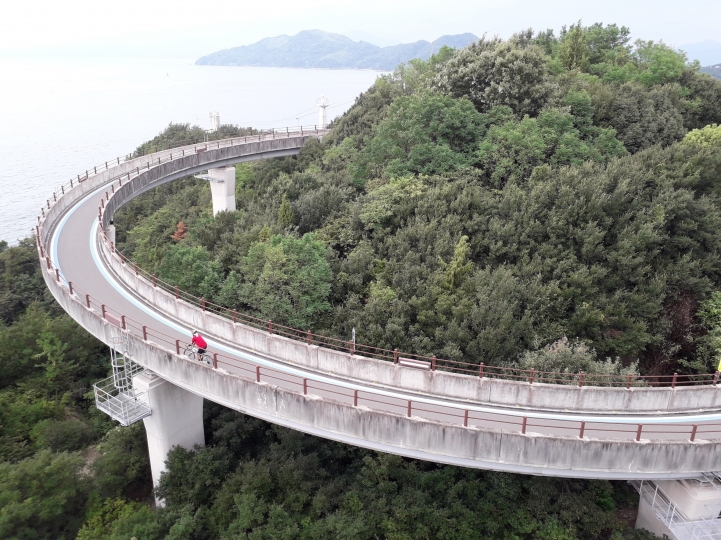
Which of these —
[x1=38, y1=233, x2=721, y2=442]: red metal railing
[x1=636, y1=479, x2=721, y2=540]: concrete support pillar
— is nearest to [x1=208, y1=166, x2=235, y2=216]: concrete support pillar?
[x1=38, y1=233, x2=721, y2=442]: red metal railing

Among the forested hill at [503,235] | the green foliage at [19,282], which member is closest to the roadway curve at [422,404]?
the forested hill at [503,235]

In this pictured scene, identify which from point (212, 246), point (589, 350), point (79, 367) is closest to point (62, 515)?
point (79, 367)

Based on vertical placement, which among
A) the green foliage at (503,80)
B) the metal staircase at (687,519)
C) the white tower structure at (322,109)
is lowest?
the metal staircase at (687,519)

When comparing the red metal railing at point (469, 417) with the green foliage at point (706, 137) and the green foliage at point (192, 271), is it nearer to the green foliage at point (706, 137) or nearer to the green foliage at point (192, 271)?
the green foliage at point (192, 271)

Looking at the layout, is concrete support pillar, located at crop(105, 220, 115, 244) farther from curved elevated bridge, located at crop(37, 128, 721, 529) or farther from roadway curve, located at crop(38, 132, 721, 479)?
roadway curve, located at crop(38, 132, 721, 479)

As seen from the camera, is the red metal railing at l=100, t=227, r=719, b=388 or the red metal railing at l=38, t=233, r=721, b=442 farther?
the red metal railing at l=100, t=227, r=719, b=388

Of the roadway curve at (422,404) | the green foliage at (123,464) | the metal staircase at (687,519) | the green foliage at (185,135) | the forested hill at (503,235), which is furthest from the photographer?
the green foliage at (185,135)
